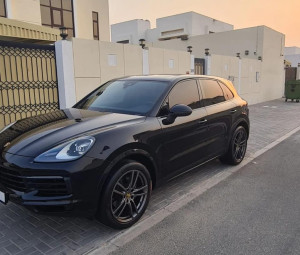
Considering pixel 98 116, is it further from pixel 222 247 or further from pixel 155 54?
pixel 155 54

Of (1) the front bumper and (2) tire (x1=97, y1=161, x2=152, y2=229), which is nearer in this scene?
(1) the front bumper

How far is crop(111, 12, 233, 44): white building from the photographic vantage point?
120 ft

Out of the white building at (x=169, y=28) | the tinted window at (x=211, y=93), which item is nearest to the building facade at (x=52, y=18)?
the tinted window at (x=211, y=93)

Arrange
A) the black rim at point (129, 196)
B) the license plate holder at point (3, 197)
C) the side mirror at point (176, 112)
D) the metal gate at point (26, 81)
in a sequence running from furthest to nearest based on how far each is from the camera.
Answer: the metal gate at point (26, 81), the side mirror at point (176, 112), the black rim at point (129, 196), the license plate holder at point (3, 197)

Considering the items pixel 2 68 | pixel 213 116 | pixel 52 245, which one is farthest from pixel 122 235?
pixel 2 68

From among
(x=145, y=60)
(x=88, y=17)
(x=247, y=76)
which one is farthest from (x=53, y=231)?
(x=88, y=17)

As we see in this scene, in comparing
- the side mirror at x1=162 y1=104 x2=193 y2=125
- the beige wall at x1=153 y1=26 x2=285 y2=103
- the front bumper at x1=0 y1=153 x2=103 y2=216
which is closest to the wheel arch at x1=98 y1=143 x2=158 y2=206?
the front bumper at x1=0 y1=153 x2=103 y2=216

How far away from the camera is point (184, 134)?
3854 millimetres

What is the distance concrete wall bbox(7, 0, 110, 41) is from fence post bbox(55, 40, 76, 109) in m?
7.90

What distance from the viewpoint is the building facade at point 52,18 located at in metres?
7.97

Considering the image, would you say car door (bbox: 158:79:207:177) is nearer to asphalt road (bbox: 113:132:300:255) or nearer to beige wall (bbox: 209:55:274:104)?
asphalt road (bbox: 113:132:300:255)

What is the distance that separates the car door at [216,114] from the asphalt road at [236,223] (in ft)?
1.98

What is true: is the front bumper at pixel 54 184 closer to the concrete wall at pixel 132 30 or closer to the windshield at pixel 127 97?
the windshield at pixel 127 97

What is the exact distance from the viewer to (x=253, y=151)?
21.3 ft
